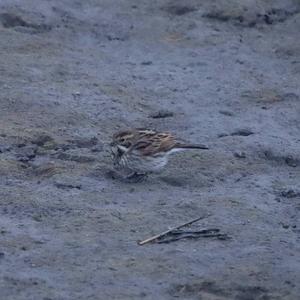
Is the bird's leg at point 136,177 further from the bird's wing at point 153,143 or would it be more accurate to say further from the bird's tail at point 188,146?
the bird's tail at point 188,146

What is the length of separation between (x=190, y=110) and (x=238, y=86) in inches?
39.9

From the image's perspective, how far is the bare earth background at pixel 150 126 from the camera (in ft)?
27.5

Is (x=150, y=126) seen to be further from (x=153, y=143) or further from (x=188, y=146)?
(x=153, y=143)

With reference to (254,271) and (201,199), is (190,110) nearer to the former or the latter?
(201,199)

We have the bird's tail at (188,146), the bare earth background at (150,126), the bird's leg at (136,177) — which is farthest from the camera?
the bird's tail at (188,146)

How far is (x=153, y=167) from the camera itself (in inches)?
405

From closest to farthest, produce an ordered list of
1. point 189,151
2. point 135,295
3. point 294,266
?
point 135,295, point 294,266, point 189,151

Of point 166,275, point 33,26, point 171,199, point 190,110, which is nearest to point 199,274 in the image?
point 166,275

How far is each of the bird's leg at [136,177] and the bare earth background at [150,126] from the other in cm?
10

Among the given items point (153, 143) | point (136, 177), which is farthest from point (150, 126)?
point (136, 177)

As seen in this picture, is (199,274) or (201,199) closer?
(199,274)

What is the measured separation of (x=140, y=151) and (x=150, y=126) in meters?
1.39

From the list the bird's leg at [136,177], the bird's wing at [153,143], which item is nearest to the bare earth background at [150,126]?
the bird's leg at [136,177]

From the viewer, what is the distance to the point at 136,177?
10281mm
